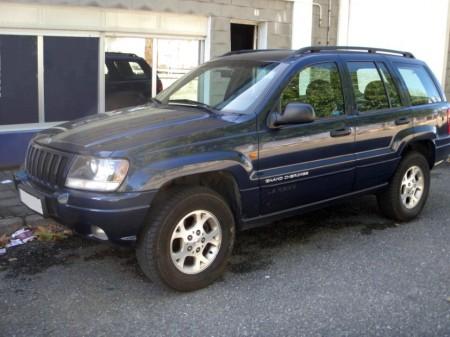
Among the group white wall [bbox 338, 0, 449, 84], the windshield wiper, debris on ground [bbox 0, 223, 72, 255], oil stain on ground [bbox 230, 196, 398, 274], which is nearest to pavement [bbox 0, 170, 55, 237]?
debris on ground [bbox 0, 223, 72, 255]

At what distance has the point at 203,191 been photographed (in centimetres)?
411

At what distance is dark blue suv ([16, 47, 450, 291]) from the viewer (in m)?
3.86

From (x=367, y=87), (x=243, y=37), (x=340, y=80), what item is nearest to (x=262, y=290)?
(x=340, y=80)

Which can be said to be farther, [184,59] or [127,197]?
[184,59]

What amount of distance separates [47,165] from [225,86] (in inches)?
64.5

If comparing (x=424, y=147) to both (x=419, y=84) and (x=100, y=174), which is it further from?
(x=100, y=174)

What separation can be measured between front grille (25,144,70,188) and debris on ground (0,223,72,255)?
935 mm

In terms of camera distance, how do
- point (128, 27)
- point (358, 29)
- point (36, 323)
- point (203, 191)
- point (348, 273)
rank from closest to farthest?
point (36, 323)
point (203, 191)
point (348, 273)
point (128, 27)
point (358, 29)

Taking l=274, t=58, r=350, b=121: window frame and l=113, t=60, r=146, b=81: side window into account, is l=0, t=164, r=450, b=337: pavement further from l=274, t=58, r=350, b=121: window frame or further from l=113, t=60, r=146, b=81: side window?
l=113, t=60, r=146, b=81: side window

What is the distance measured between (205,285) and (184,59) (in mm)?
6303

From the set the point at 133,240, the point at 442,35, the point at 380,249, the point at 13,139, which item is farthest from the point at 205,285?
the point at 442,35

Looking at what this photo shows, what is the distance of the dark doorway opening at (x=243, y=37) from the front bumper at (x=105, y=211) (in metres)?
7.49

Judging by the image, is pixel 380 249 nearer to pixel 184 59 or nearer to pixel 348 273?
pixel 348 273

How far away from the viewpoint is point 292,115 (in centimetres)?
446
